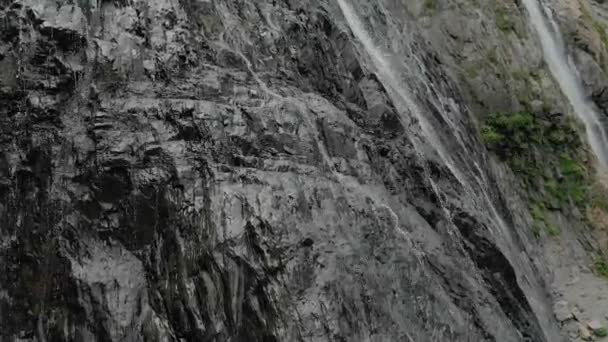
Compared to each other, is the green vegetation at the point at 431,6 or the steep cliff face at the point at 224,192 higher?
the green vegetation at the point at 431,6

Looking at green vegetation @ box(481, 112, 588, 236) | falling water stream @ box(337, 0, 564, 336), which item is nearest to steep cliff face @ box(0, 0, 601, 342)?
falling water stream @ box(337, 0, 564, 336)

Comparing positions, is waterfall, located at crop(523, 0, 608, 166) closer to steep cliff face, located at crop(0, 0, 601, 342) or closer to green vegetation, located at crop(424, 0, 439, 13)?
green vegetation, located at crop(424, 0, 439, 13)

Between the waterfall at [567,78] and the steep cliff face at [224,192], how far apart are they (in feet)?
24.2

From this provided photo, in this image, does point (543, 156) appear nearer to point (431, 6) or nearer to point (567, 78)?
point (567, 78)

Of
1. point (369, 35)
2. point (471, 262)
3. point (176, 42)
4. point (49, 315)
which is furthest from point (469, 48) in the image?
point (49, 315)

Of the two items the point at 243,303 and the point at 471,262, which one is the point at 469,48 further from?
the point at 243,303

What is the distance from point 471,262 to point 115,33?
6.28m

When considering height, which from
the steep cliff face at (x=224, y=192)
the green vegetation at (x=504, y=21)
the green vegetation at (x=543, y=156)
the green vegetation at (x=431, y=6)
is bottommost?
the green vegetation at (x=543, y=156)

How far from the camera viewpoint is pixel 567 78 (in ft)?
56.9

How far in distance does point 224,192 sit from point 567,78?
12.8m

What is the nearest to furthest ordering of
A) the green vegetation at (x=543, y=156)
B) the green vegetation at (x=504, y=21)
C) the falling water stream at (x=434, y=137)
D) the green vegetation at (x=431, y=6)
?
the falling water stream at (x=434, y=137), the green vegetation at (x=543, y=156), the green vegetation at (x=431, y=6), the green vegetation at (x=504, y=21)

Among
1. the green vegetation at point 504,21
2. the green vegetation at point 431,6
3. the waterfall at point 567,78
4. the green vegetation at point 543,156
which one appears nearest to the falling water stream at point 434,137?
Result: the green vegetation at point 543,156

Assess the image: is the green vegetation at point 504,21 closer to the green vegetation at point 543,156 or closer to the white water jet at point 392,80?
the green vegetation at point 543,156

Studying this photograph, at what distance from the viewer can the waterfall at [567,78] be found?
17.0 m
